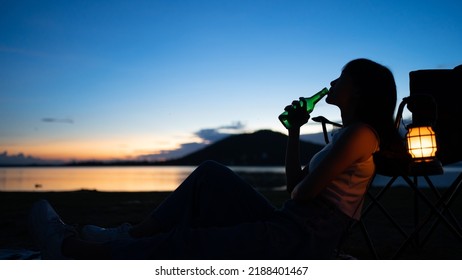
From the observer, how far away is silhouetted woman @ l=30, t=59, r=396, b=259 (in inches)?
59.3

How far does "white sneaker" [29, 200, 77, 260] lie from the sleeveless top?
1016 mm

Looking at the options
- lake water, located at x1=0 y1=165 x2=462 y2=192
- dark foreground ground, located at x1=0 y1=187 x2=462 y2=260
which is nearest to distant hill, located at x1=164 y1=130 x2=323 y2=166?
lake water, located at x1=0 y1=165 x2=462 y2=192

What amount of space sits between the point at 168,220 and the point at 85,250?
34 centimetres

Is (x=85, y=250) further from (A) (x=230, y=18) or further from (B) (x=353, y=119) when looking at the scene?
(A) (x=230, y=18)

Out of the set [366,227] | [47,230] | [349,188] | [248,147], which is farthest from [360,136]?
[248,147]

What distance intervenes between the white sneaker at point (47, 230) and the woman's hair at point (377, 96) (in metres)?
1.27

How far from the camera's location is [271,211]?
168 cm

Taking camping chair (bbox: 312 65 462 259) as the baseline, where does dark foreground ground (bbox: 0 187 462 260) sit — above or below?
below

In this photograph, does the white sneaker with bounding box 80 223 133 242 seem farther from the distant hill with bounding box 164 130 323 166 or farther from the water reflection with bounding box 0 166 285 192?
the distant hill with bounding box 164 130 323 166

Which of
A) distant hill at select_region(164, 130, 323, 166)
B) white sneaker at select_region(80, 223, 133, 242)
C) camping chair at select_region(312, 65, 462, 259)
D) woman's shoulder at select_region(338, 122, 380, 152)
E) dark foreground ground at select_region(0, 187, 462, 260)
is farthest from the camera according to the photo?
distant hill at select_region(164, 130, 323, 166)

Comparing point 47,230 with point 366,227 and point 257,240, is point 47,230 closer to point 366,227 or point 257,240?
point 257,240

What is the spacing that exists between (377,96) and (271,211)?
0.63 m

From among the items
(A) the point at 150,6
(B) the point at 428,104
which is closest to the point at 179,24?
(A) the point at 150,6
